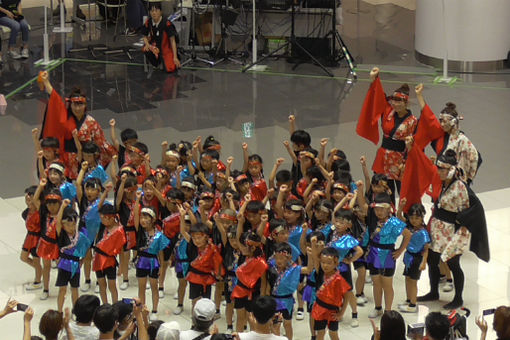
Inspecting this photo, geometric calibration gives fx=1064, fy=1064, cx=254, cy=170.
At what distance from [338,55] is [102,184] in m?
8.57

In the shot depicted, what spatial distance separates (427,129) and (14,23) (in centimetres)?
985

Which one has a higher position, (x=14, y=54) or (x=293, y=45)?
(x=293, y=45)

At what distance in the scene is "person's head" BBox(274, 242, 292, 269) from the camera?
30.4 ft

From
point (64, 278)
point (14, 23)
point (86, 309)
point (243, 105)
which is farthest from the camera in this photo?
point (14, 23)

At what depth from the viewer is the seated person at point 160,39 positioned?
18.2 metres

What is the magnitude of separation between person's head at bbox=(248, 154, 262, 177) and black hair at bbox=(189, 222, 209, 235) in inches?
60.0

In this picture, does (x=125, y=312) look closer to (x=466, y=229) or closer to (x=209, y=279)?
(x=209, y=279)

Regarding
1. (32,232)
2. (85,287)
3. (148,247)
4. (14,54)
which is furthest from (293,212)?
(14,54)

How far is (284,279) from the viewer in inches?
367

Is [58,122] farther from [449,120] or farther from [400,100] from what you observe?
[449,120]

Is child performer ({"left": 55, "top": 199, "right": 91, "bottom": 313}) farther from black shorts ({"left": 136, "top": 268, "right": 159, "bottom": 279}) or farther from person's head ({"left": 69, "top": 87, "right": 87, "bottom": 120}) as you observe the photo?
person's head ({"left": 69, "top": 87, "right": 87, "bottom": 120})

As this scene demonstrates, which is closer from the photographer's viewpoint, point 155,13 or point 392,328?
point 392,328

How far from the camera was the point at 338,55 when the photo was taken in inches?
746

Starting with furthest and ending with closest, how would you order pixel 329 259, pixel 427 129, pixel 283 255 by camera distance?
1. pixel 427 129
2. pixel 283 255
3. pixel 329 259
